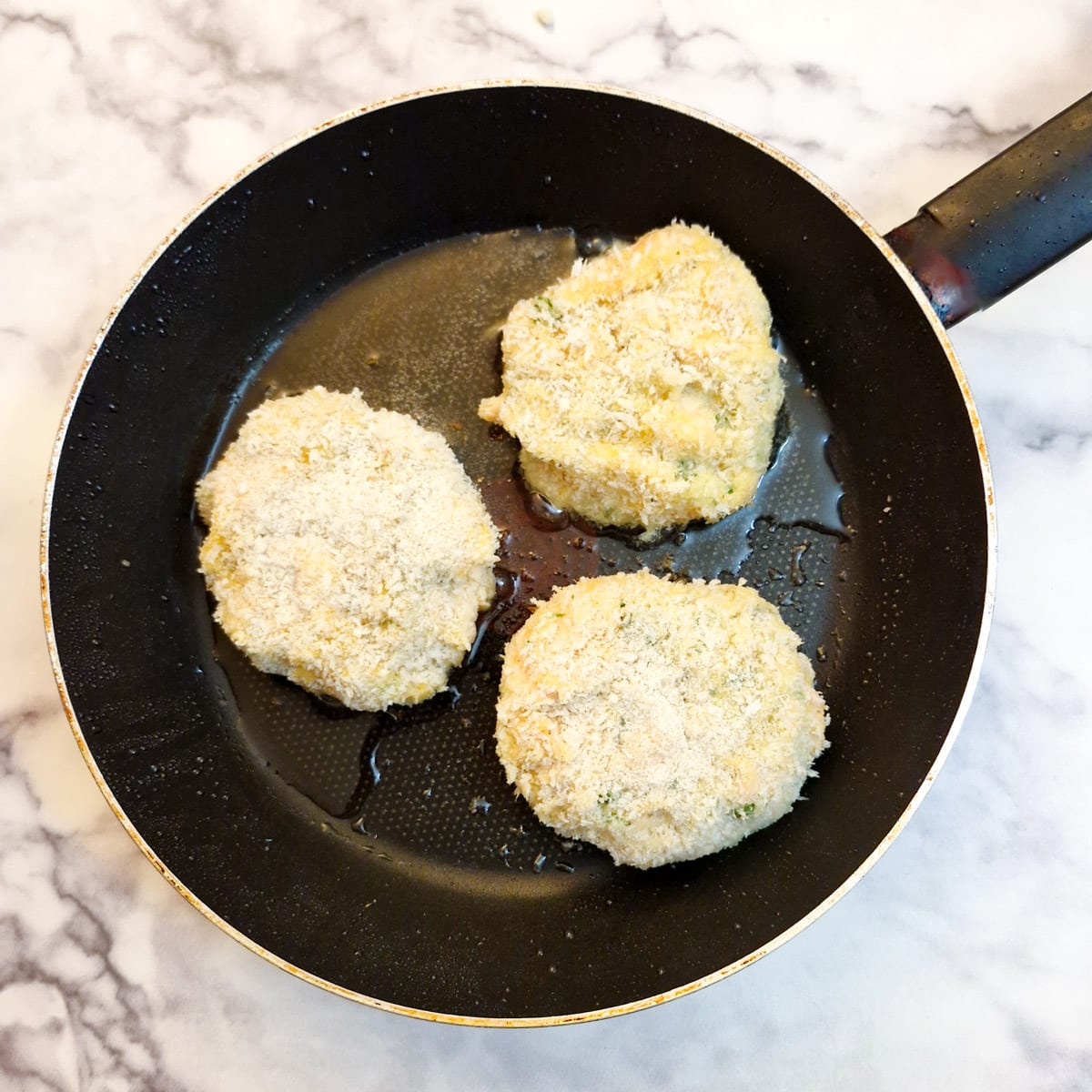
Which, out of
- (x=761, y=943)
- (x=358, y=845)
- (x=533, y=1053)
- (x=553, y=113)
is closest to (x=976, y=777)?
(x=761, y=943)

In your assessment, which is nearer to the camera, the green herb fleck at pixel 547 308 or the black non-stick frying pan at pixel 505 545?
the black non-stick frying pan at pixel 505 545

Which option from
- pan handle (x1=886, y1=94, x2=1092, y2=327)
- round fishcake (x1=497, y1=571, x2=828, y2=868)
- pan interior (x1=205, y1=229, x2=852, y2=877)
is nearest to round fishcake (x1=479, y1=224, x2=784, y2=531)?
pan interior (x1=205, y1=229, x2=852, y2=877)

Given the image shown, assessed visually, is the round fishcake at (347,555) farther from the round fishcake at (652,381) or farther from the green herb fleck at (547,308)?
the green herb fleck at (547,308)

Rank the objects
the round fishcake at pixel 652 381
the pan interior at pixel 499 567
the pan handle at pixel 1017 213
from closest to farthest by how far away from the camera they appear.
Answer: the pan handle at pixel 1017 213 < the round fishcake at pixel 652 381 < the pan interior at pixel 499 567

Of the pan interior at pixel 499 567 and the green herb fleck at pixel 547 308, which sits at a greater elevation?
the green herb fleck at pixel 547 308

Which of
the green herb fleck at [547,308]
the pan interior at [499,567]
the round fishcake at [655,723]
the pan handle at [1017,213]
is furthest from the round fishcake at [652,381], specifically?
the pan handle at [1017,213]

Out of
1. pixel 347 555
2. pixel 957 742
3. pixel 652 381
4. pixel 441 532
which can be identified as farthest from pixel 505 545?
pixel 957 742
